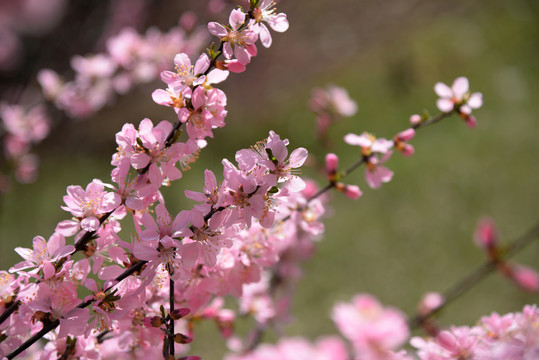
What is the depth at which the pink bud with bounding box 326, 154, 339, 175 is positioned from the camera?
2.03 ft

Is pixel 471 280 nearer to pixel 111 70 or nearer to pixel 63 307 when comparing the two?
pixel 63 307

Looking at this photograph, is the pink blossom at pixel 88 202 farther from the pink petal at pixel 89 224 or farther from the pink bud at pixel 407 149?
the pink bud at pixel 407 149

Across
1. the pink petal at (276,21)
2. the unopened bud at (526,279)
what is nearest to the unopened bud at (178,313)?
the pink petal at (276,21)

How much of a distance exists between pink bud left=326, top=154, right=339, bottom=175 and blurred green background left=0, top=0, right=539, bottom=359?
559mm

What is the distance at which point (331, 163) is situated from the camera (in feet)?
2.05

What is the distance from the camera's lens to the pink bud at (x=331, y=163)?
0.62 m

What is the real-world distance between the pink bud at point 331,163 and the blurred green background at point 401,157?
0.56m

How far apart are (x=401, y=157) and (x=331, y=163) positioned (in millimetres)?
1573

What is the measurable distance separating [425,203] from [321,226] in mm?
1633

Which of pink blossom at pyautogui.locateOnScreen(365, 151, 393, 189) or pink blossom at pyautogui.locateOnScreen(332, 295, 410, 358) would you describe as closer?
pink blossom at pyautogui.locateOnScreen(332, 295, 410, 358)

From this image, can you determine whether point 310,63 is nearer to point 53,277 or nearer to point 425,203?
point 425,203

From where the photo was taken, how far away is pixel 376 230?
2.08 metres

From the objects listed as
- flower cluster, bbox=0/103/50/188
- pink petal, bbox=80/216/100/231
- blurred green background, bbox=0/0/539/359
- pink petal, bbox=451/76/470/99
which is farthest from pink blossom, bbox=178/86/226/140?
flower cluster, bbox=0/103/50/188

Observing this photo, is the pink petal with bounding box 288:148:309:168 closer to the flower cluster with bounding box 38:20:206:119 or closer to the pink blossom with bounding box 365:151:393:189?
the pink blossom with bounding box 365:151:393:189
